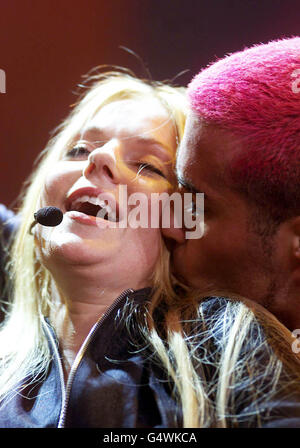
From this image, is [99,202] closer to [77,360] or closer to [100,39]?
[77,360]

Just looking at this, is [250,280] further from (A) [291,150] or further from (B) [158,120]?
(B) [158,120]

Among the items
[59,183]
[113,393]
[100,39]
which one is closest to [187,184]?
[59,183]

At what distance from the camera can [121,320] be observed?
2.47ft

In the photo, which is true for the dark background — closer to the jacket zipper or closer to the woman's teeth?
the woman's teeth

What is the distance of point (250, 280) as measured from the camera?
0.77m

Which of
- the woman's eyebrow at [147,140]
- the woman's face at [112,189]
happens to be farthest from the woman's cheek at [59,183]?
the woman's eyebrow at [147,140]

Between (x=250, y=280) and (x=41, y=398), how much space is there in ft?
1.14

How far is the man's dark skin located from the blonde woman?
51 mm

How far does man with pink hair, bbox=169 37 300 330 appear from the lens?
69 centimetres

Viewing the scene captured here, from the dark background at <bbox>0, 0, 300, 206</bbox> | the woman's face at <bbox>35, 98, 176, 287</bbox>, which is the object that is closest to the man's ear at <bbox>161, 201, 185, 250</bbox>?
the woman's face at <bbox>35, 98, 176, 287</bbox>

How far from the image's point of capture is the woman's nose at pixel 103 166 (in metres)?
0.80

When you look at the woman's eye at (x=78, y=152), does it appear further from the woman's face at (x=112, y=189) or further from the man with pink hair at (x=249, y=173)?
the man with pink hair at (x=249, y=173)

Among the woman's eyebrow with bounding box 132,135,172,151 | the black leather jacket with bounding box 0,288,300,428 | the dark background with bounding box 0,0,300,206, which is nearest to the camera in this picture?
the black leather jacket with bounding box 0,288,300,428

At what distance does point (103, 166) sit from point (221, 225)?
0.68ft
